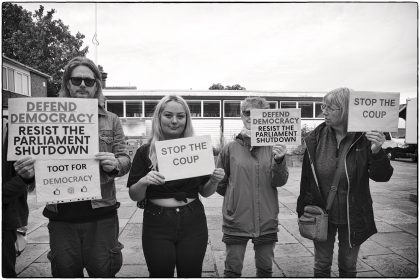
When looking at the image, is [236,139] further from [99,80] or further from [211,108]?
Result: [211,108]

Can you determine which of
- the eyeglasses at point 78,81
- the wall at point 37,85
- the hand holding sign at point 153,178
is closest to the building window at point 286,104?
the wall at point 37,85

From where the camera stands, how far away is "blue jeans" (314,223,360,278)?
2.95 meters

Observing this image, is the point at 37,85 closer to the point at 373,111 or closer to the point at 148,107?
Answer: the point at 148,107

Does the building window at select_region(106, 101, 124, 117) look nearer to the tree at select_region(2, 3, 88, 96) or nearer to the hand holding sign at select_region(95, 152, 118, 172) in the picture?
the tree at select_region(2, 3, 88, 96)

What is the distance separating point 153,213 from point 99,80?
114cm

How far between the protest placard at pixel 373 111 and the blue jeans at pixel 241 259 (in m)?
1.28

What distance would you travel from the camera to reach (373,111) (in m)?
2.86

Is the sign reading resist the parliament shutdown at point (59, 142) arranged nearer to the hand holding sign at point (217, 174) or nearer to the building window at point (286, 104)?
the hand holding sign at point (217, 174)

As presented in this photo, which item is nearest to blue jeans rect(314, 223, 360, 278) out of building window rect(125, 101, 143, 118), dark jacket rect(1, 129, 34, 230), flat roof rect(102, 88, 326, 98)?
dark jacket rect(1, 129, 34, 230)

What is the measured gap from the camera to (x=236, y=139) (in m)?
3.27

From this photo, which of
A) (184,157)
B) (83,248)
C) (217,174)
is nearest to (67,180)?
(83,248)

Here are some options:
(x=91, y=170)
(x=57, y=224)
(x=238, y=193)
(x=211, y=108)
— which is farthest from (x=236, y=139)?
(x=211, y=108)

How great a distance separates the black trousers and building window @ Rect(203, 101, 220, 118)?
21352 millimetres

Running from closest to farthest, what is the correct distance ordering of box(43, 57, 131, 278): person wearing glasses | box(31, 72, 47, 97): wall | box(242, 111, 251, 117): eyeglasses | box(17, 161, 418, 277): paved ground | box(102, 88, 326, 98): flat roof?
box(43, 57, 131, 278): person wearing glasses < box(242, 111, 251, 117): eyeglasses < box(17, 161, 418, 277): paved ground < box(102, 88, 326, 98): flat roof < box(31, 72, 47, 97): wall
